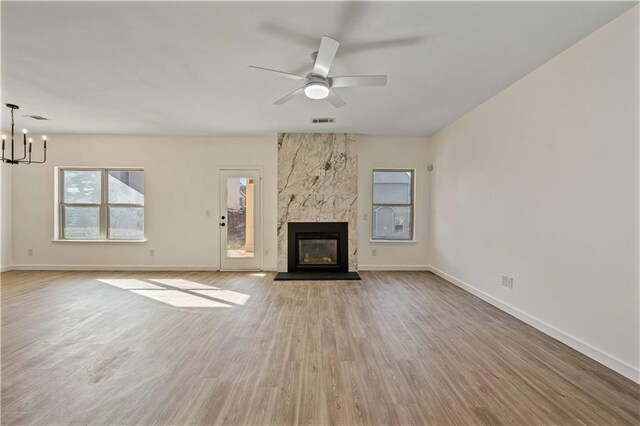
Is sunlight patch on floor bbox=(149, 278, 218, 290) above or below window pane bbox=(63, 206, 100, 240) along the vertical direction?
below

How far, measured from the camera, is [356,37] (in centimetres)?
244

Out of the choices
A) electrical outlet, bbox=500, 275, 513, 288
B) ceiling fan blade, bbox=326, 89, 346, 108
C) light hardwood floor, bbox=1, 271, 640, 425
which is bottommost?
light hardwood floor, bbox=1, 271, 640, 425

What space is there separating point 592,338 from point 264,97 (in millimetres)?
4190

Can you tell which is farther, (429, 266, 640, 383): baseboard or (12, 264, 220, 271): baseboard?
(12, 264, 220, 271): baseboard

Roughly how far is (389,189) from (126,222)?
548cm

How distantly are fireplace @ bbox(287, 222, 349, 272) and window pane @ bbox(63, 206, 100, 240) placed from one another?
3.99 meters

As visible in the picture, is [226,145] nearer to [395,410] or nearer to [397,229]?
[397,229]

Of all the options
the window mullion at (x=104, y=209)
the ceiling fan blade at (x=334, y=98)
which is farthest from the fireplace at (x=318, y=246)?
the window mullion at (x=104, y=209)

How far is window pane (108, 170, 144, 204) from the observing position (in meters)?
5.92

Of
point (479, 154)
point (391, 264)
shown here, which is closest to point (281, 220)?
point (391, 264)

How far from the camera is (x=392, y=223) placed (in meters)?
6.04

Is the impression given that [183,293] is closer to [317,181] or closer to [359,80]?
[317,181]

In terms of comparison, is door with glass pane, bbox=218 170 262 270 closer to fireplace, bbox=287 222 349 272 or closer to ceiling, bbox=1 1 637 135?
fireplace, bbox=287 222 349 272

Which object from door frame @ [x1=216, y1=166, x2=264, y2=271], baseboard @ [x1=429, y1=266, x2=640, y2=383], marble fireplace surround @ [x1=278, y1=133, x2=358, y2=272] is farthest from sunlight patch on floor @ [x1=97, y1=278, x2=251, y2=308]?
baseboard @ [x1=429, y1=266, x2=640, y2=383]
